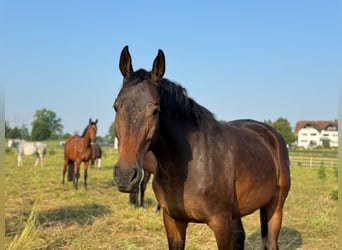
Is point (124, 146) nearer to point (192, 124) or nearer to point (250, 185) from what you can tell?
point (192, 124)

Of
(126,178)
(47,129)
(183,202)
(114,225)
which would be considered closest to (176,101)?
(183,202)

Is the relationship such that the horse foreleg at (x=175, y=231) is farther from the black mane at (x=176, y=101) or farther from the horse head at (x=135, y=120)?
the horse head at (x=135, y=120)

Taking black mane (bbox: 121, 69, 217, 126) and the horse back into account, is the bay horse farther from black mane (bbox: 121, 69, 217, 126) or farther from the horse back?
the horse back

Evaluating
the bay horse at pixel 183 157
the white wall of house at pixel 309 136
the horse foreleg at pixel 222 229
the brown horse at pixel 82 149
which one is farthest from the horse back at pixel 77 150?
the white wall of house at pixel 309 136

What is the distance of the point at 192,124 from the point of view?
3.12 m

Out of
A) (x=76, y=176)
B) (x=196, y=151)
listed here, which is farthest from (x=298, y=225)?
(x=76, y=176)

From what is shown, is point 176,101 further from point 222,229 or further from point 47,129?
point 47,129

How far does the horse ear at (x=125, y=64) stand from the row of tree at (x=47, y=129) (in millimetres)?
6459

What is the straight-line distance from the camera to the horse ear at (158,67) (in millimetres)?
2619

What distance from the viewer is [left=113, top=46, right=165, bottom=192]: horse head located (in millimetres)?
2185

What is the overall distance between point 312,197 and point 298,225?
417 cm

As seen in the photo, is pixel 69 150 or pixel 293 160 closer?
pixel 69 150

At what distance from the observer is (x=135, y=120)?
232 centimetres

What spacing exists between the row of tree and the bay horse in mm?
6466
